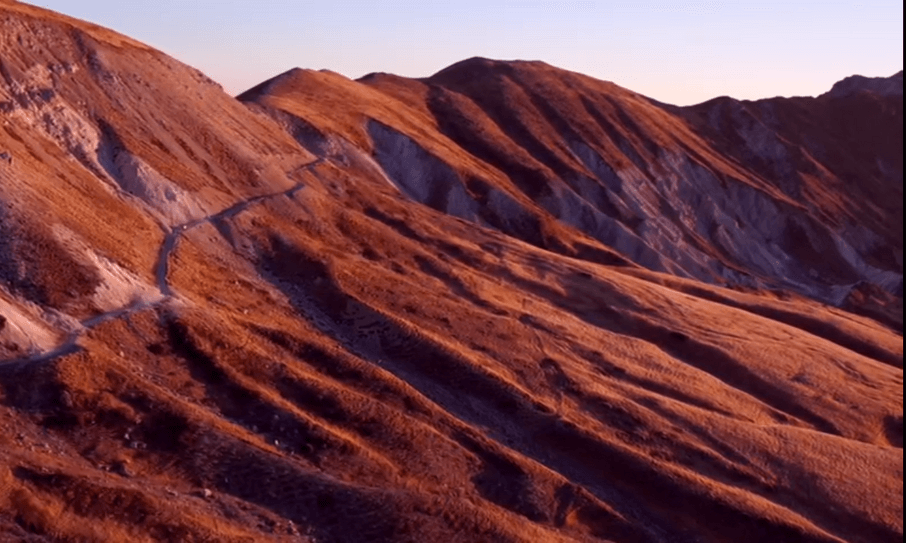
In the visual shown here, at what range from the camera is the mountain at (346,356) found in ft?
84.7

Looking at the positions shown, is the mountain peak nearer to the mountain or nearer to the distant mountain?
the distant mountain

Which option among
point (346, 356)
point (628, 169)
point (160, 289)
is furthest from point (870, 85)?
point (160, 289)

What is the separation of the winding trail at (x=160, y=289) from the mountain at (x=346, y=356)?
0.11 meters

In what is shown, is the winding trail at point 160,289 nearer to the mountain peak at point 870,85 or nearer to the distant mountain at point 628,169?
the distant mountain at point 628,169

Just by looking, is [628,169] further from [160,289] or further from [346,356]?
[160,289]

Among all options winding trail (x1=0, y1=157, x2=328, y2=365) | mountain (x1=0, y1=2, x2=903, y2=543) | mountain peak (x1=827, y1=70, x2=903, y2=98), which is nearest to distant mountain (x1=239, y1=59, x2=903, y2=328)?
mountain (x1=0, y1=2, x2=903, y2=543)

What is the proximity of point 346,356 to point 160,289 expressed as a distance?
5.71 meters

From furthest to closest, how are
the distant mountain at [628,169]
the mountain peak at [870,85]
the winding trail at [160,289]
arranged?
the mountain peak at [870,85], the distant mountain at [628,169], the winding trail at [160,289]

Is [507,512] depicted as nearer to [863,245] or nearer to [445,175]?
[445,175]

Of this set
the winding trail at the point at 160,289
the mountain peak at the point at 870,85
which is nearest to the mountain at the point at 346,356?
the winding trail at the point at 160,289

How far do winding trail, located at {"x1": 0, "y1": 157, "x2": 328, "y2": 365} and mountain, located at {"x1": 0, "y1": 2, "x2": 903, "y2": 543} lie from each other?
0.11 m

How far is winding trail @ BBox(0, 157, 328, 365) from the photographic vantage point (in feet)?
88.3

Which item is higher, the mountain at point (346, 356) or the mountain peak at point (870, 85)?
the mountain peak at point (870, 85)

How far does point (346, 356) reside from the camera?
33594 millimetres
